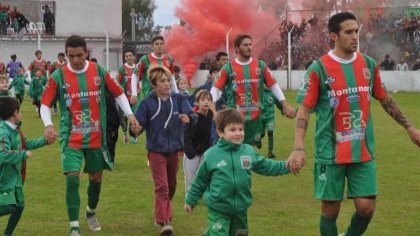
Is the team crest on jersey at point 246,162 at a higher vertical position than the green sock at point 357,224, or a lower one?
higher

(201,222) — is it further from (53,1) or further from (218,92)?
(53,1)

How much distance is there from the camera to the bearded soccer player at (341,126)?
7.10 meters

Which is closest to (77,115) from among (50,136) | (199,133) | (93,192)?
(50,136)

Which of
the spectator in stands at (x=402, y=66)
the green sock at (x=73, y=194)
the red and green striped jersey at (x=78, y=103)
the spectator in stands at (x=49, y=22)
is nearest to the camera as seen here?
the green sock at (x=73, y=194)

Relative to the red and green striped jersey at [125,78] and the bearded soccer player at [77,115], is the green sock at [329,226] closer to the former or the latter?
the bearded soccer player at [77,115]

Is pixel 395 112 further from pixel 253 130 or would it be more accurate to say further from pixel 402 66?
pixel 402 66

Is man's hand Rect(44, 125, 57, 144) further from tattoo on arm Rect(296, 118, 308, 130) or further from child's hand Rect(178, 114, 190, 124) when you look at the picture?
tattoo on arm Rect(296, 118, 308, 130)

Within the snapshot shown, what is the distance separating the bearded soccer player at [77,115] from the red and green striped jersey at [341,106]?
239 centimetres

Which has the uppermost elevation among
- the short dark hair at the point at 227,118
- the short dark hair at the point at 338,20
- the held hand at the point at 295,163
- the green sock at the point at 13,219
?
the short dark hair at the point at 338,20

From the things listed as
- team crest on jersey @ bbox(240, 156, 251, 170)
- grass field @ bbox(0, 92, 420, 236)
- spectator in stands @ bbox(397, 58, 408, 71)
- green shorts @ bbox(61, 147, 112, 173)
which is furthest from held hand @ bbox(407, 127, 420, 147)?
spectator in stands @ bbox(397, 58, 408, 71)

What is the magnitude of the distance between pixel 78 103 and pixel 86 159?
617 mm

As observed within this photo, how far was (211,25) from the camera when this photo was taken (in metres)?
49.2

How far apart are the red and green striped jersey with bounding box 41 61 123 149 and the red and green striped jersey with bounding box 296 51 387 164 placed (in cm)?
264

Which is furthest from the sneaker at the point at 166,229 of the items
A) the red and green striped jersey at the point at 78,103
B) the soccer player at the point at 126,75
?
the soccer player at the point at 126,75
